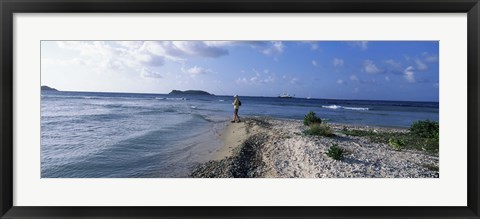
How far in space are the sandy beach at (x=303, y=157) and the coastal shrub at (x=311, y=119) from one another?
79 mm

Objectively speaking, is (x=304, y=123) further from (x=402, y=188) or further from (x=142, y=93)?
(x=142, y=93)

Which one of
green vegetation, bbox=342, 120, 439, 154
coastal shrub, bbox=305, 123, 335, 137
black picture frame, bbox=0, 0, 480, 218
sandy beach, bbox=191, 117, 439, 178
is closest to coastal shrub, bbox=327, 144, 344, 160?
sandy beach, bbox=191, 117, 439, 178

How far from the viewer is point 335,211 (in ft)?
6.73

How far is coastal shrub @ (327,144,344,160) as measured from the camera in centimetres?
264

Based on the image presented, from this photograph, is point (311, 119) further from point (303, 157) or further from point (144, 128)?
point (144, 128)

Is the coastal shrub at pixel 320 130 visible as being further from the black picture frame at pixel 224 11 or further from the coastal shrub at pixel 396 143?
A: the black picture frame at pixel 224 11

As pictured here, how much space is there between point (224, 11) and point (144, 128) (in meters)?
1.92

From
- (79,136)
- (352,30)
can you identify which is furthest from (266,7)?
(79,136)

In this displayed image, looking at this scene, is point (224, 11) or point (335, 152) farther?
point (335, 152)

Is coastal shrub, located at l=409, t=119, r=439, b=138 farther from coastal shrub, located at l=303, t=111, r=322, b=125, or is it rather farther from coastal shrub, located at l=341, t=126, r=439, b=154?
coastal shrub, located at l=303, t=111, r=322, b=125

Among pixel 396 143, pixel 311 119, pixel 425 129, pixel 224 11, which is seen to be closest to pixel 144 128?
pixel 224 11

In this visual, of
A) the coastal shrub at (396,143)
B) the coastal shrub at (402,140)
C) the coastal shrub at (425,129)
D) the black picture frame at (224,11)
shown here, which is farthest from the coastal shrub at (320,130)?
the black picture frame at (224,11)

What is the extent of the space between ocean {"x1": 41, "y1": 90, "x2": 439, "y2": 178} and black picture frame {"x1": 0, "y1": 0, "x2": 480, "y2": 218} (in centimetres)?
25

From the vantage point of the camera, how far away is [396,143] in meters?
2.73
